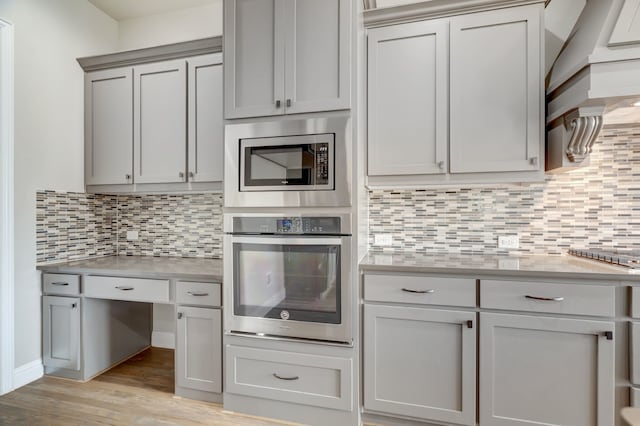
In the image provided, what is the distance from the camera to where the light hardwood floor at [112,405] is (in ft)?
6.55

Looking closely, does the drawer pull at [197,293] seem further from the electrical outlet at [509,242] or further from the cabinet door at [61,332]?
the electrical outlet at [509,242]

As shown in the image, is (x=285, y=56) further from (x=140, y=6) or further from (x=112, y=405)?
(x=112, y=405)

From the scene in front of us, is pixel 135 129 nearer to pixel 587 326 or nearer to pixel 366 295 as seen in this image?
pixel 366 295

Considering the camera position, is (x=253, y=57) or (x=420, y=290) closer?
(x=420, y=290)

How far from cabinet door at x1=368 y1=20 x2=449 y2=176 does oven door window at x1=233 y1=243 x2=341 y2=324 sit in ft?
2.36

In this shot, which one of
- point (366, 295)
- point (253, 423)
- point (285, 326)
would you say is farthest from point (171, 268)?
point (366, 295)

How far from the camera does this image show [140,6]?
2.91 metres

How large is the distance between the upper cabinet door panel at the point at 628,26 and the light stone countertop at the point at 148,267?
97.5 inches

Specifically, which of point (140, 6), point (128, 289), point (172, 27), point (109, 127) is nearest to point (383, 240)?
point (128, 289)

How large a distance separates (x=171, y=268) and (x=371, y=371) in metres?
1.54

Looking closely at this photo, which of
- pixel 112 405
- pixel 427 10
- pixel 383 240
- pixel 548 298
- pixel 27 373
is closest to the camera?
pixel 548 298

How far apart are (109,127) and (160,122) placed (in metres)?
0.50

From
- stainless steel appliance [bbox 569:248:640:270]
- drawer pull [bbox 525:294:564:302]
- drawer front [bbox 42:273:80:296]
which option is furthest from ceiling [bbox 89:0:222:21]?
stainless steel appliance [bbox 569:248:640:270]

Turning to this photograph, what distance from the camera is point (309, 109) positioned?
1.93 metres
